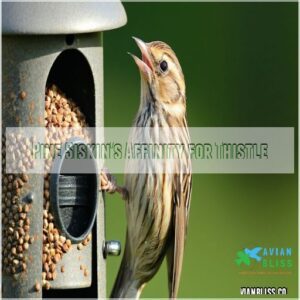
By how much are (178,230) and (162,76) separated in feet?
1.72

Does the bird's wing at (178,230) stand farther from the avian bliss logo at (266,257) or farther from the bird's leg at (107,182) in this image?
the avian bliss logo at (266,257)

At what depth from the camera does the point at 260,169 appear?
8609 millimetres

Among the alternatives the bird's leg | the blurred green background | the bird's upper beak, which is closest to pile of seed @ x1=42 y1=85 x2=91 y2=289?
the bird's leg

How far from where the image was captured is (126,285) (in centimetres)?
685

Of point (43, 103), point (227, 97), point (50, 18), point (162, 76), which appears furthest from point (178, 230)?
point (227, 97)

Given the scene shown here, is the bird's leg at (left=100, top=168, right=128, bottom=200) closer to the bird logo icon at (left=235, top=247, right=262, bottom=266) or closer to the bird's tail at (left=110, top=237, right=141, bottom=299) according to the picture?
the bird's tail at (left=110, top=237, right=141, bottom=299)

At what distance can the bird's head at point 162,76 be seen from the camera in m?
6.73

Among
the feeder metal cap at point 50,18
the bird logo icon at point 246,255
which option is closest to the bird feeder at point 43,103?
the feeder metal cap at point 50,18

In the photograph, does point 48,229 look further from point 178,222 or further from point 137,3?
point 137,3

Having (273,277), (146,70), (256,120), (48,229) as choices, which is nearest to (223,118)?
(256,120)

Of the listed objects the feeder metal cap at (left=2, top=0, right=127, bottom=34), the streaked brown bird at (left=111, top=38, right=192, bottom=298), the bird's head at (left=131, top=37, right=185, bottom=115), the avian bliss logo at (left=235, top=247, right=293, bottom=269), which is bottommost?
the avian bliss logo at (left=235, top=247, right=293, bottom=269)

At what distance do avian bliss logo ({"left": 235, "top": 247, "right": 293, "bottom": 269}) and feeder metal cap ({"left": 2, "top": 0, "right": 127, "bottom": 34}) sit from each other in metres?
2.33

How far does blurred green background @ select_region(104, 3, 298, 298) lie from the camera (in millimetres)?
8250

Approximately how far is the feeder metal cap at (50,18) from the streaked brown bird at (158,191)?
63cm
